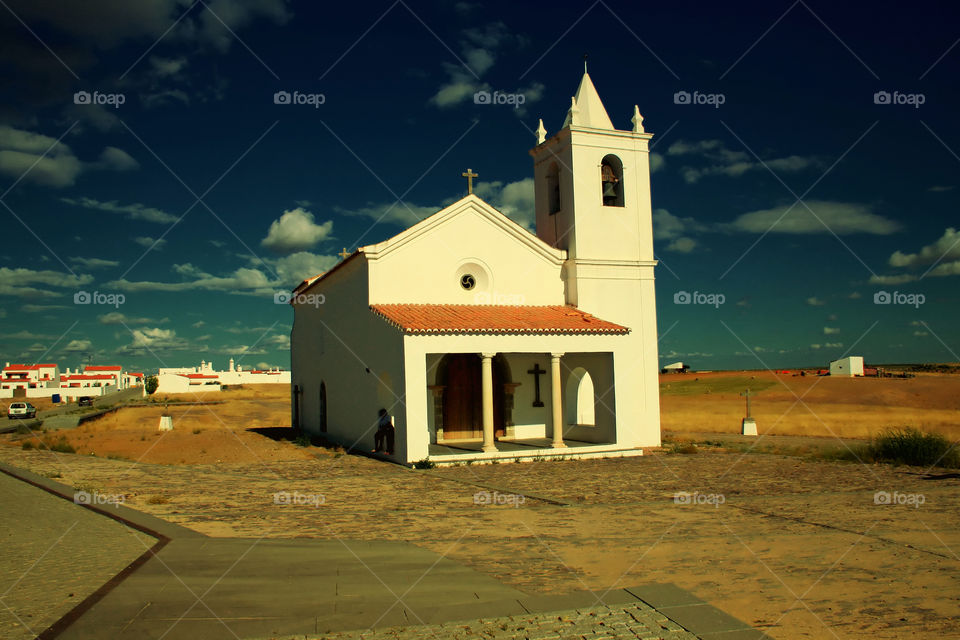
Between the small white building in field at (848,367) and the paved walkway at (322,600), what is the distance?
86.9 metres

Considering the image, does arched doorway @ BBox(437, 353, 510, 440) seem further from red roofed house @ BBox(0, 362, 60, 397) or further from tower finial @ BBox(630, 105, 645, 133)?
red roofed house @ BBox(0, 362, 60, 397)

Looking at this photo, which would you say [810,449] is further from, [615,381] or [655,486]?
[655,486]

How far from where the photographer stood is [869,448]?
18141 mm

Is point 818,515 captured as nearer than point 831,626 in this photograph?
No

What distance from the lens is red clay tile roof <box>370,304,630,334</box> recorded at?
17000mm

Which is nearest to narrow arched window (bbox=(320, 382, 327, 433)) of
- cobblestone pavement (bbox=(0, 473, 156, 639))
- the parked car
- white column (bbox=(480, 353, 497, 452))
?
white column (bbox=(480, 353, 497, 452))

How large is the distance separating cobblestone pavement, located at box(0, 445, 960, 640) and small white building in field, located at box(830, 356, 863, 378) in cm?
7574

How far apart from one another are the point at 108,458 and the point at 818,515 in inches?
752

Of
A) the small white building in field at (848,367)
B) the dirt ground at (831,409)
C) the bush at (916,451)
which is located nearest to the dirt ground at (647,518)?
the bush at (916,451)

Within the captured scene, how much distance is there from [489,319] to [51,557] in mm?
12346

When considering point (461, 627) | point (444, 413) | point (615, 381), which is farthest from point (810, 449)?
point (461, 627)

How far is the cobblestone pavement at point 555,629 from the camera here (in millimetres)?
4977

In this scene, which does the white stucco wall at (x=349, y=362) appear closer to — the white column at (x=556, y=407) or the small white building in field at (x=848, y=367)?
the white column at (x=556, y=407)

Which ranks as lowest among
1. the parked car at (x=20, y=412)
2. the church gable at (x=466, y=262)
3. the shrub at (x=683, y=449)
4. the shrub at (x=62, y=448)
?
the parked car at (x=20, y=412)
